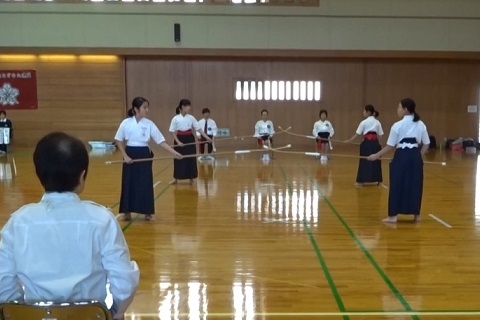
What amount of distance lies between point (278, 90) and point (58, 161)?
1741cm

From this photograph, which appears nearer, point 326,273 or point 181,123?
point 326,273

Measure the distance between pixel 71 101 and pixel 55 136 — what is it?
698 inches

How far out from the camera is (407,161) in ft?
23.1

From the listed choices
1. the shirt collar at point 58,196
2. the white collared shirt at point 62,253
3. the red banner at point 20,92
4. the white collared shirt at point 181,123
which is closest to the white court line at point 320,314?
the white collared shirt at point 62,253

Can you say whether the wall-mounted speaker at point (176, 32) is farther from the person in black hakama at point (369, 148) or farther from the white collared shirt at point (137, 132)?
the white collared shirt at point (137, 132)

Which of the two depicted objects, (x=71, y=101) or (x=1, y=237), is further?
(x=71, y=101)

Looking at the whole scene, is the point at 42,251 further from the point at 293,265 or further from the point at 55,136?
the point at 293,265

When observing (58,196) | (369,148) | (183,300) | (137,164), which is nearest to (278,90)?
(369,148)

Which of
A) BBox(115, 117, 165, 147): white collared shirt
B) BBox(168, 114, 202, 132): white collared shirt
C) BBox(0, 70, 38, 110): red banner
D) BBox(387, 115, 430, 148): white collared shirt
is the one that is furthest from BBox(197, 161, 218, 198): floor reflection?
BBox(0, 70, 38, 110): red banner

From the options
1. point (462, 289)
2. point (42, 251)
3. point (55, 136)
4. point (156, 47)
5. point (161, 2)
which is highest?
point (161, 2)

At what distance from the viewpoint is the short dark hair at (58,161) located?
6.36 feet

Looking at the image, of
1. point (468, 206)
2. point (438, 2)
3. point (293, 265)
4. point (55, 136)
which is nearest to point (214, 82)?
Result: point (438, 2)

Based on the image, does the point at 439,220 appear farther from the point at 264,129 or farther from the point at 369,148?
the point at 264,129

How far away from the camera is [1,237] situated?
2.00 metres
